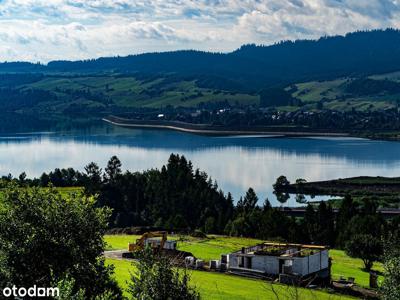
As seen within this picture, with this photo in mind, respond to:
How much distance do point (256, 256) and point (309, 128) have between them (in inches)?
4863

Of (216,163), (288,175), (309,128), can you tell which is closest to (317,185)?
(288,175)

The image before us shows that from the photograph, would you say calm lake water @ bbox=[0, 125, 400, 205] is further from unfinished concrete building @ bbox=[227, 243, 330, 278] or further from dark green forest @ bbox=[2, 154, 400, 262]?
unfinished concrete building @ bbox=[227, 243, 330, 278]

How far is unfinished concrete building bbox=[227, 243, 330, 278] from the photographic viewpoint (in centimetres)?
2373

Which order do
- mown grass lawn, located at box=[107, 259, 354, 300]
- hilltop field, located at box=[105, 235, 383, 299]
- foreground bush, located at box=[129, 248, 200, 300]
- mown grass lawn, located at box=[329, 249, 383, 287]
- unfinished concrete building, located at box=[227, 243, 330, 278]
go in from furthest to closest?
mown grass lawn, located at box=[329, 249, 383, 287] < unfinished concrete building, located at box=[227, 243, 330, 278] < hilltop field, located at box=[105, 235, 383, 299] < mown grass lawn, located at box=[107, 259, 354, 300] < foreground bush, located at box=[129, 248, 200, 300]

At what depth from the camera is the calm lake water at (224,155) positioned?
80.9m

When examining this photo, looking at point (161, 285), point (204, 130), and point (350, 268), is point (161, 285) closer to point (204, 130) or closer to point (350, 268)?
point (350, 268)

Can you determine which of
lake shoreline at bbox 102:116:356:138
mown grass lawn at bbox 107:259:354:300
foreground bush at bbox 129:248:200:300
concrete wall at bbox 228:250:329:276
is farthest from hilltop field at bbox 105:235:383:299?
lake shoreline at bbox 102:116:356:138

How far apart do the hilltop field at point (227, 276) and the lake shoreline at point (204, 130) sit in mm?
110831

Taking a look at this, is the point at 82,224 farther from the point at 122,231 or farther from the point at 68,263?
the point at 122,231

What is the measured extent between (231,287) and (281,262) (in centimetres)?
361

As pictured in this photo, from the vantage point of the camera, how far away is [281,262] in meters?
24.2

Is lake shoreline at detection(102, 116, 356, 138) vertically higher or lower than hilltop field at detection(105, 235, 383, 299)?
higher

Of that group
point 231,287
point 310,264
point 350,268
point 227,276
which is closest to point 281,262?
point 310,264

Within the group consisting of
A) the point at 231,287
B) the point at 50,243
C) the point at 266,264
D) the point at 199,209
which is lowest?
the point at 199,209
